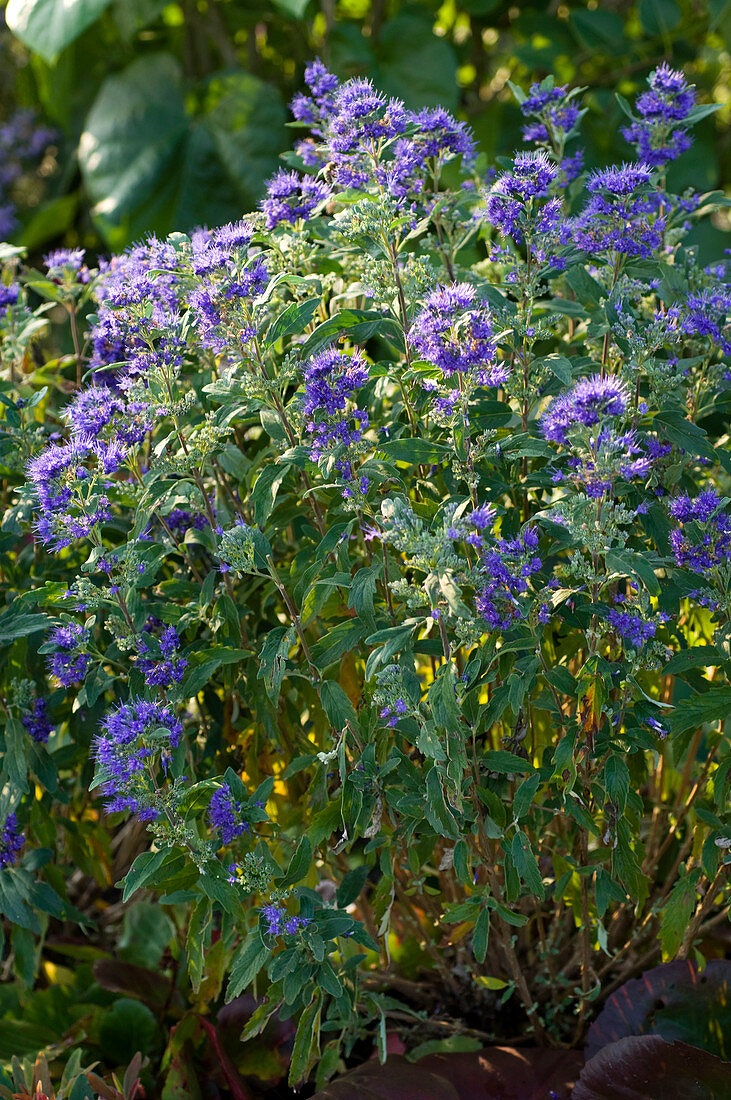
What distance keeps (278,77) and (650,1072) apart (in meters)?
3.08

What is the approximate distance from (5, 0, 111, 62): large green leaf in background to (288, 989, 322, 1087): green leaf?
215 centimetres

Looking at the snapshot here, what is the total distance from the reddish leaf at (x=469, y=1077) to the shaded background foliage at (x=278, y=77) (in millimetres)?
2270

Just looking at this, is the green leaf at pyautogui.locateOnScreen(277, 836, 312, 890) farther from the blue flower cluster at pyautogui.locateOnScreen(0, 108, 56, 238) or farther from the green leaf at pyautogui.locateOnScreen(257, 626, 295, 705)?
the blue flower cluster at pyautogui.locateOnScreen(0, 108, 56, 238)

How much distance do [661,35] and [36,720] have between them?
98.9 inches

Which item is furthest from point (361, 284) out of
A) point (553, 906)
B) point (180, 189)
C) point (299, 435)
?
point (180, 189)

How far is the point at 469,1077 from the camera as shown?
1.11 metres

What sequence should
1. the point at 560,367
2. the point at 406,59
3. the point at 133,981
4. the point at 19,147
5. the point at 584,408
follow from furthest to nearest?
the point at 19,147
the point at 406,59
the point at 133,981
the point at 560,367
the point at 584,408

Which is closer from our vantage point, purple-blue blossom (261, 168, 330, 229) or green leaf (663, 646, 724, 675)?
green leaf (663, 646, 724, 675)

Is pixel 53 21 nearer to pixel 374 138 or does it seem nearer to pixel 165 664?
pixel 374 138

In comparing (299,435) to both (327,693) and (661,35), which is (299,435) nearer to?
(327,693)

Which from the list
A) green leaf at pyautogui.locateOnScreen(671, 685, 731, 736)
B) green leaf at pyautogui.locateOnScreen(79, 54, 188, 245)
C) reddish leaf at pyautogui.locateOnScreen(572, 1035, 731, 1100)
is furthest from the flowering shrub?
green leaf at pyautogui.locateOnScreen(79, 54, 188, 245)

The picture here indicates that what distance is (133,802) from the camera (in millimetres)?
889

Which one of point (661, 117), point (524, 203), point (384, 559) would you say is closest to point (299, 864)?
point (384, 559)

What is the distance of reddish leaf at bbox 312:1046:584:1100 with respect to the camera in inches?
41.2
